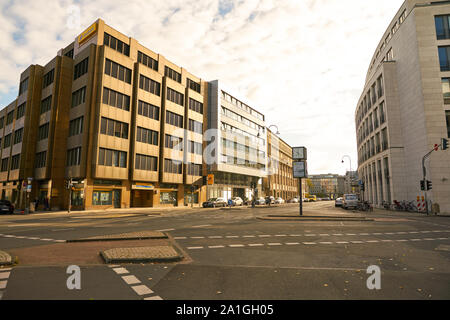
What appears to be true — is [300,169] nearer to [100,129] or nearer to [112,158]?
[112,158]

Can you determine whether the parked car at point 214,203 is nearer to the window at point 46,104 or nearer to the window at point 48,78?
the window at point 46,104

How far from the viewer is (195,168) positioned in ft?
176

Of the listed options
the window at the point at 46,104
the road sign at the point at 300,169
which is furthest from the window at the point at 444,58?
the window at the point at 46,104

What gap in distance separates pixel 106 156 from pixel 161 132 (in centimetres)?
1126

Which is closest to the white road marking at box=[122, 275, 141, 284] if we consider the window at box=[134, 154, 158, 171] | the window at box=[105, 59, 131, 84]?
the window at box=[134, 154, 158, 171]

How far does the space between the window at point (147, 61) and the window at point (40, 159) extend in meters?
19.8

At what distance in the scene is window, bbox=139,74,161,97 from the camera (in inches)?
1714

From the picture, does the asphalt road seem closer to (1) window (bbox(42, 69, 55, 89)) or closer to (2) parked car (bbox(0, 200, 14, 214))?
(2) parked car (bbox(0, 200, 14, 214))

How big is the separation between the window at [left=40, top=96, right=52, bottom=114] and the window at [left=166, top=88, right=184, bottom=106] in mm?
17489

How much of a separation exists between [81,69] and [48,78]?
7.56 m

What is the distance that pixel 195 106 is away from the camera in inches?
2170
